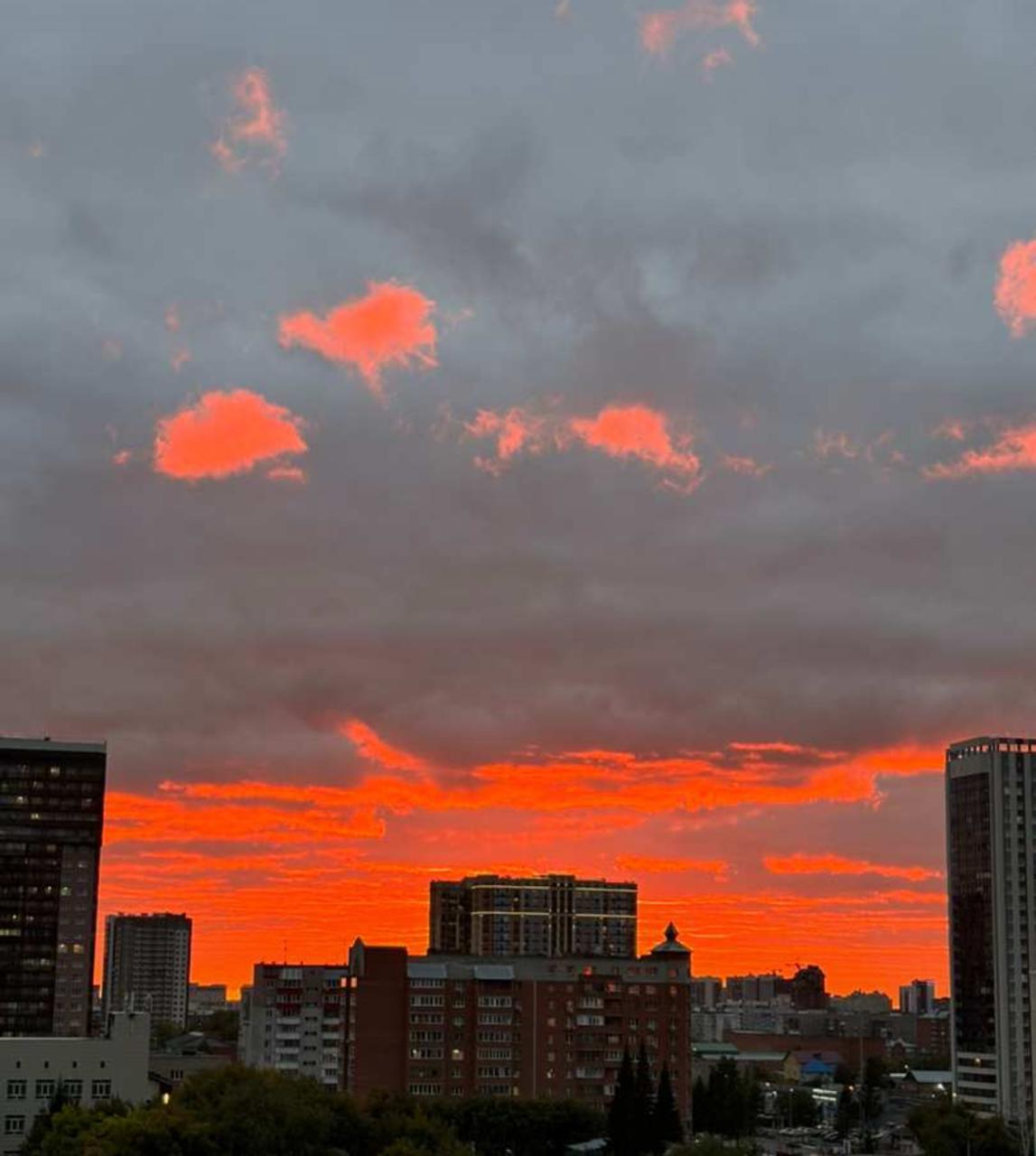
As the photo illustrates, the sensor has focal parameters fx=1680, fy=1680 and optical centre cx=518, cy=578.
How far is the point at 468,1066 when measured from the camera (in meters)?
178

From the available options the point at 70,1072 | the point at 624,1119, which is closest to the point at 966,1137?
the point at 624,1119

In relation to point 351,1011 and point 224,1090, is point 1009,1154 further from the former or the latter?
point 224,1090

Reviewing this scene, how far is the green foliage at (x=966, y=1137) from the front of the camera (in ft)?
575

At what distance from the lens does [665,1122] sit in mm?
155125

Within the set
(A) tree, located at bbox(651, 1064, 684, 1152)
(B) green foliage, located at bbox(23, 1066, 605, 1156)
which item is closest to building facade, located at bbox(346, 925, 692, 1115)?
(A) tree, located at bbox(651, 1064, 684, 1152)

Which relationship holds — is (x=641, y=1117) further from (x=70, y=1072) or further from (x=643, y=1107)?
(x=70, y=1072)

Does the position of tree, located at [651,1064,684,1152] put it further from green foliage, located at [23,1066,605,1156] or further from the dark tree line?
green foliage, located at [23,1066,605,1156]

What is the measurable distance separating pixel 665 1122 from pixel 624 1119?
14.4 ft

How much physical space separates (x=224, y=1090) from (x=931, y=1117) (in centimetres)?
10421

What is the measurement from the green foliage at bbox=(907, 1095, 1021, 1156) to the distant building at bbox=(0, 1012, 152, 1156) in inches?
3309

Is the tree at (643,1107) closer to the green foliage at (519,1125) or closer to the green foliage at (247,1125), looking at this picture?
the green foliage at (519,1125)

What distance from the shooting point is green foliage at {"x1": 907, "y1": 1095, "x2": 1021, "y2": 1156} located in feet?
575

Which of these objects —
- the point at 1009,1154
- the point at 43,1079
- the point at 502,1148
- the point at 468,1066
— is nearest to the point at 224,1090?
the point at 43,1079

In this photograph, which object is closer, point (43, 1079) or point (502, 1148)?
point (43, 1079)
